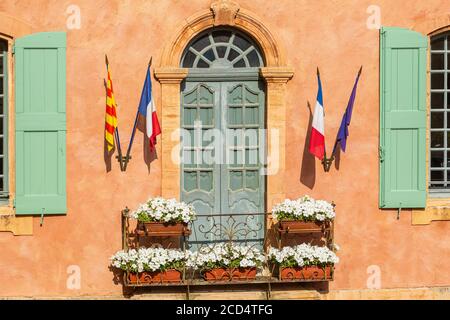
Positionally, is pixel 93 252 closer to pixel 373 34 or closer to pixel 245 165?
pixel 245 165

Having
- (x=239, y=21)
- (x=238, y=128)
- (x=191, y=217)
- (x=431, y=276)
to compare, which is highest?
(x=239, y=21)

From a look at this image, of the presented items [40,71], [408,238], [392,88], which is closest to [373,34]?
[392,88]

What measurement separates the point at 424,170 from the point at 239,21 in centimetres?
286

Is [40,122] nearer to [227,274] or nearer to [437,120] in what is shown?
[227,274]

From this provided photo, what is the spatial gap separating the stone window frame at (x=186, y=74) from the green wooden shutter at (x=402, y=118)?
1181 millimetres

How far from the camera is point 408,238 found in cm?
995

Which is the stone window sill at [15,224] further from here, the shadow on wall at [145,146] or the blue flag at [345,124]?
the blue flag at [345,124]

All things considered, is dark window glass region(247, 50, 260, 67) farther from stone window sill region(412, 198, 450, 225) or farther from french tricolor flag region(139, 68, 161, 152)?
stone window sill region(412, 198, 450, 225)

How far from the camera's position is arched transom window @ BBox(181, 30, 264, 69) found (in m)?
10.0

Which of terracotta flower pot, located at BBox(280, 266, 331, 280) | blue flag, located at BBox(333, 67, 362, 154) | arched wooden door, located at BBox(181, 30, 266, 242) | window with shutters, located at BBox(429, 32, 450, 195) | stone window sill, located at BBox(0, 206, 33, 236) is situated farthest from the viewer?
window with shutters, located at BBox(429, 32, 450, 195)

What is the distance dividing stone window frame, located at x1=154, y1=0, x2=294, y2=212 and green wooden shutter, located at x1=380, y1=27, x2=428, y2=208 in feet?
3.87

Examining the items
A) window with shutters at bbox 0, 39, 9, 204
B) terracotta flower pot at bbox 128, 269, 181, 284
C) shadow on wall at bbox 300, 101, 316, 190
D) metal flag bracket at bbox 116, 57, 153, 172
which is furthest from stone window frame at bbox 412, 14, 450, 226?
window with shutters at bbox 0, 39, 9, 204

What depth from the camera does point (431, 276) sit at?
9.98 meters

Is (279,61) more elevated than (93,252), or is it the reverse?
(279,61)
